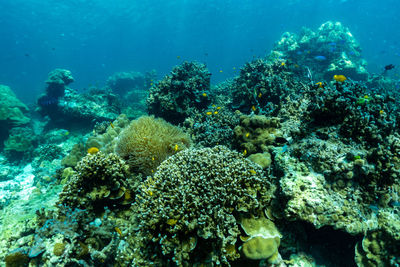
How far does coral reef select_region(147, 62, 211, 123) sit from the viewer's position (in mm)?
8652

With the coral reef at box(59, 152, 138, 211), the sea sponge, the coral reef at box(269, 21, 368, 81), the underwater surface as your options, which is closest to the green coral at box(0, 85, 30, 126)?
the underwater surface

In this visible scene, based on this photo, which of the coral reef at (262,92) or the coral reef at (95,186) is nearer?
the coral reef at (95,186)

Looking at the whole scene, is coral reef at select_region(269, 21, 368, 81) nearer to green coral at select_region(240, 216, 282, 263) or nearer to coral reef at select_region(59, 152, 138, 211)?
green coral at select_region(240, 216, 282, 263)

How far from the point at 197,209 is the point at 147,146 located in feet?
8.78

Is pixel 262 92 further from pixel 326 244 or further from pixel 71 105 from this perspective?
pixel 71 105

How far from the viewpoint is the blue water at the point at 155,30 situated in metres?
60.1

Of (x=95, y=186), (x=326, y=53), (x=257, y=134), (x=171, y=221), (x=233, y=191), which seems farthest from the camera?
(x=326, y=53)

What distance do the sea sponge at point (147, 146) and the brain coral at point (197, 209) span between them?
1197 mm

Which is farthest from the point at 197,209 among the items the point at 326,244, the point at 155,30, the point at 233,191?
the point at 155,30

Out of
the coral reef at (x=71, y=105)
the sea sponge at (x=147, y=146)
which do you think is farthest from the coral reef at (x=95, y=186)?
the coral reef at (x=71, y=105)

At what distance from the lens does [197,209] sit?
3.19 m

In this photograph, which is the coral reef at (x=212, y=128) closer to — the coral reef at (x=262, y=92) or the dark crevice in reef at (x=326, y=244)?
the coral reef at (x=262, y=92)

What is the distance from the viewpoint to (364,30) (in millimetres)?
99438

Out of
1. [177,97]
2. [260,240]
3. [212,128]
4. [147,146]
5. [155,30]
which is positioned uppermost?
[155,30]
